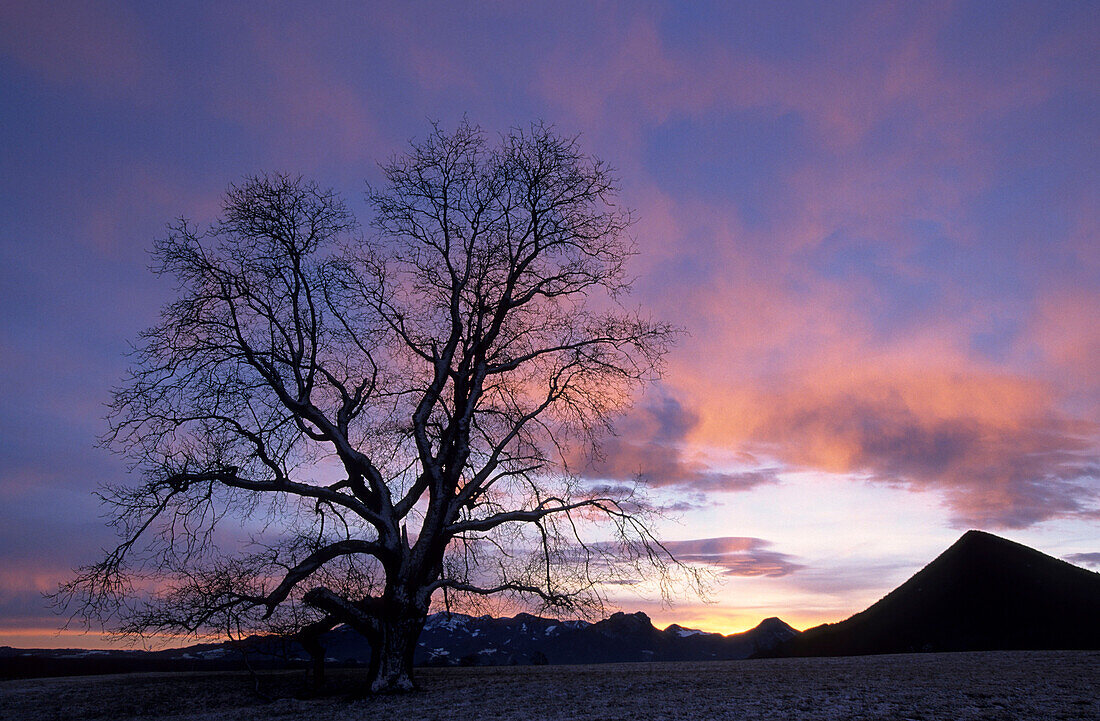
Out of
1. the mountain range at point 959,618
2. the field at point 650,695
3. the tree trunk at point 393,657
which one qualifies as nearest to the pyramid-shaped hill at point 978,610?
the mountain range at point 959,618

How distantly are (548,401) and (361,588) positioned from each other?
27.5 feet

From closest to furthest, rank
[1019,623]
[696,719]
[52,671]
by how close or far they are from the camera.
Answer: [696,719]
[52,671]
[1019,623]

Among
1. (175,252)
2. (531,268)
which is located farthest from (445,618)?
(175,252)

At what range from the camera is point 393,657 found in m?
19.8

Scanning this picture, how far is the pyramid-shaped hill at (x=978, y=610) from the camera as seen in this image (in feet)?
140

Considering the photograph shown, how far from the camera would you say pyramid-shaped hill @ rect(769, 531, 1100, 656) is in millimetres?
42625

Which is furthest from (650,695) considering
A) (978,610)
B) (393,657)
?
(978,610)

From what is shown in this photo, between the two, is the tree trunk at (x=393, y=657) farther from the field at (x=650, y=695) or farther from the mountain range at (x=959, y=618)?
the mountain range at (x=959, y=618)

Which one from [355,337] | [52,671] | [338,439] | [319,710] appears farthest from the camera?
[52,671]

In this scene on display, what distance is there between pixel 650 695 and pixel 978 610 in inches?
1650

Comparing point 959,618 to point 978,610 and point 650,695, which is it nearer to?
point 978,610

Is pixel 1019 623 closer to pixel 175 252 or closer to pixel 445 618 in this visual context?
pixel 445 618

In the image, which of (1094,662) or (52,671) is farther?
(52,671)

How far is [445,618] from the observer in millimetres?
21078
